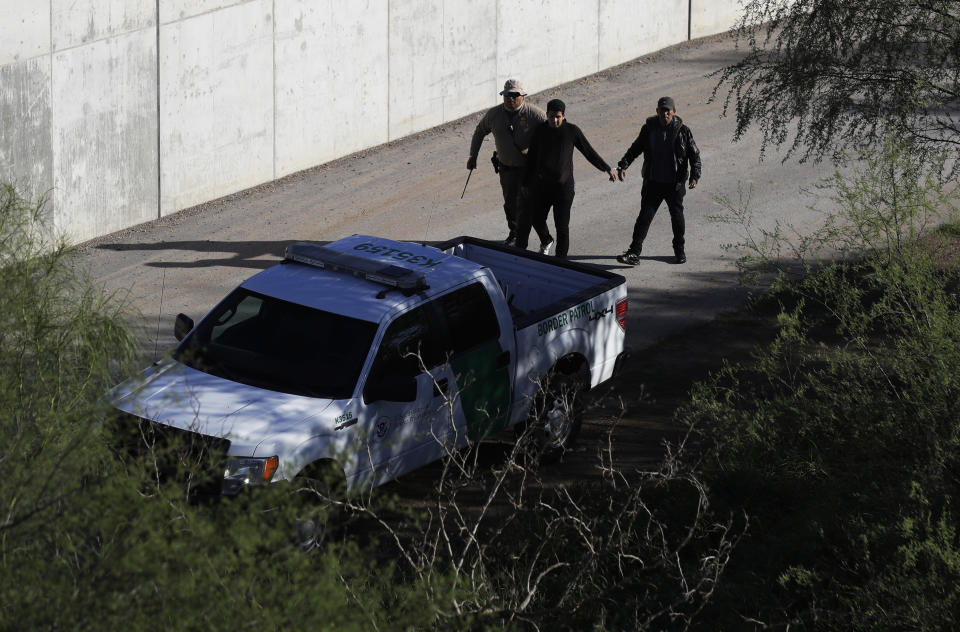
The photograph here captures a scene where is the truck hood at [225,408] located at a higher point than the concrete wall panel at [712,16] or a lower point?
lower

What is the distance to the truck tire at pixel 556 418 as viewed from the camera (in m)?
9.77

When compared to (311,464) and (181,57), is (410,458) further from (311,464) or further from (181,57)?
(181,57)

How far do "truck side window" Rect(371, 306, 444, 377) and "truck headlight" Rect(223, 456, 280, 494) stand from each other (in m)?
1.05

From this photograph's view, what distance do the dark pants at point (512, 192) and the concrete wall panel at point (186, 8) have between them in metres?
4.27

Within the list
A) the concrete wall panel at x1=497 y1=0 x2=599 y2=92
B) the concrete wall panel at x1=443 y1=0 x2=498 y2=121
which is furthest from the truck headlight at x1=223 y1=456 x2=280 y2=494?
the concrete wall panel at x1=497 y1=0 x2=599 y2=92

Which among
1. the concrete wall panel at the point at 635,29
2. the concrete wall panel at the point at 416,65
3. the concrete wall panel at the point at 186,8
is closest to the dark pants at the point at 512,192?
the concrete wall panel at the point at 186,8

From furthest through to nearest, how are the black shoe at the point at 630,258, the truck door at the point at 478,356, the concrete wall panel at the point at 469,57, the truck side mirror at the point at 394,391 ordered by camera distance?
the concrete wall panel at the point at 469,57
the black shoe at the point at 630,258
the truck door at the point at 478,356
the truck side mirror at the point at 394,391

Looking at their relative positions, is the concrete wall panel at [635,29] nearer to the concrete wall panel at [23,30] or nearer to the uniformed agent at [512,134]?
the uniformed agent at [512,134]

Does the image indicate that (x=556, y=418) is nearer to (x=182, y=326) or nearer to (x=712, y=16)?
(x=182, y=326)

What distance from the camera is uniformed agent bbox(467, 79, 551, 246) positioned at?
14.1 meters

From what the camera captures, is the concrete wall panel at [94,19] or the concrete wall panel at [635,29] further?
the concrete wall panel at [635,29]

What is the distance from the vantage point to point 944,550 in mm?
7336

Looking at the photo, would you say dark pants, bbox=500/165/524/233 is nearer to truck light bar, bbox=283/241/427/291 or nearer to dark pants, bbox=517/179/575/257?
dark pants, bbox=517/179/575/257

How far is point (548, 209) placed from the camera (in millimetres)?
14000
